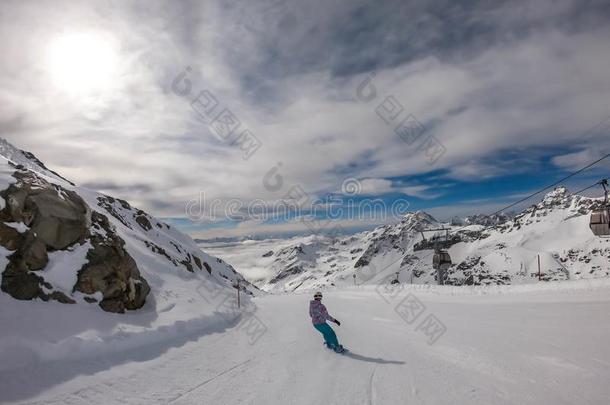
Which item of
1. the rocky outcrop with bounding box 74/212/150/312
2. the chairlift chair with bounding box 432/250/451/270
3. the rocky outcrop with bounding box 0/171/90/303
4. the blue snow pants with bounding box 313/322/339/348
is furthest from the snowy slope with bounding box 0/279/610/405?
Result: the chairlift chair with bounding box 432/250/451/270

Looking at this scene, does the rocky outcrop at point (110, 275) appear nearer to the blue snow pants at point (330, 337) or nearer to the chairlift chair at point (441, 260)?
the blue snow pants at point (330, 337)

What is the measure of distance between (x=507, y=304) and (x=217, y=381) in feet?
58.1

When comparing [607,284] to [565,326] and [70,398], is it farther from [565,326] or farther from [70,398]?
[70,398]

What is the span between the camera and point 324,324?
1091cm

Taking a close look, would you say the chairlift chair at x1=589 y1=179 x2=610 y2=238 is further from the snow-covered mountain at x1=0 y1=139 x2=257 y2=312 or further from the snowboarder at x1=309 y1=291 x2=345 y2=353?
the snow-covered mountain at x1=0 y1=139 x2=257 y2=312

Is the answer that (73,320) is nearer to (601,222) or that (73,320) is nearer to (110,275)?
(110,275)

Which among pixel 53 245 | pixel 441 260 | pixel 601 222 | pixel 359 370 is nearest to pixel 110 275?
pixel 53 245

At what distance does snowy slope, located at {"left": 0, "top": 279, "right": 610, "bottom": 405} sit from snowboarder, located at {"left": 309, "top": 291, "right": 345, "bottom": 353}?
358mm

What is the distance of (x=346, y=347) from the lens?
35.9ft

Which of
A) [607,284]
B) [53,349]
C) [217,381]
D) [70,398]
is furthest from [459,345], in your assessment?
[607,284]

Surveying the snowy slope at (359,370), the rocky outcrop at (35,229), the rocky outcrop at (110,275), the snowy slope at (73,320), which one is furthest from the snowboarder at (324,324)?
the rocky outcrop at (35,229)

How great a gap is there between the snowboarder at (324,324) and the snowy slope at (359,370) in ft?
1.17

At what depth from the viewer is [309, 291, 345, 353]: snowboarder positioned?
1035cm

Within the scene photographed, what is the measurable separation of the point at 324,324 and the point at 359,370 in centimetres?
276
